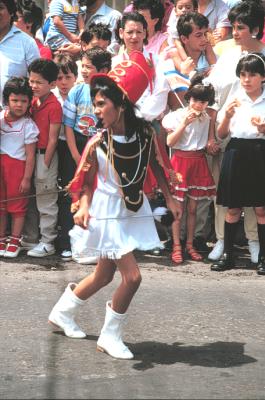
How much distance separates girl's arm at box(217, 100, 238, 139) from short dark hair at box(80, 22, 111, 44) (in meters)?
1.56

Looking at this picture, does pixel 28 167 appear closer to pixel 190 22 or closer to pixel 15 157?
pixel 15 157

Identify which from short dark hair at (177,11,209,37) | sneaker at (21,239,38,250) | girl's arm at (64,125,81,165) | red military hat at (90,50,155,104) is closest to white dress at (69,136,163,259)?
red military hat at (90,50,155,104)

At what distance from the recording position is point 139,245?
5.47 m

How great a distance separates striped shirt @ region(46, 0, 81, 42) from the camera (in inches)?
359

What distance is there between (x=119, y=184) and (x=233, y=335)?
4.19 ft

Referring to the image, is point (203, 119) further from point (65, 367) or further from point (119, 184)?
point (65, 367)

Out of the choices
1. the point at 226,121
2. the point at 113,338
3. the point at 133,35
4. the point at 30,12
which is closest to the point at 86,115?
the point at 133,35

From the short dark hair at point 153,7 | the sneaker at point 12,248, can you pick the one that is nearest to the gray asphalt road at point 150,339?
the sneaker at point 12,248

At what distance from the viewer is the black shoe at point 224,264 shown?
7.57 m

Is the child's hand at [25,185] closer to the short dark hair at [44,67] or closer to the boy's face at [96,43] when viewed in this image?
the short dark hair at [44,67]

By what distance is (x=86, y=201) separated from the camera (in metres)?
5.43

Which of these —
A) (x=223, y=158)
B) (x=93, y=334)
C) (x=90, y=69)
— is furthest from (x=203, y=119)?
(x=93, y=334)

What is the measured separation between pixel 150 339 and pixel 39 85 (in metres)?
2.89

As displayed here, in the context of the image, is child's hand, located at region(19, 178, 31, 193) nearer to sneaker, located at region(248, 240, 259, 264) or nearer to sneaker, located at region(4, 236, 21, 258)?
sneaker, located at region(4, 236, 21, 258)
